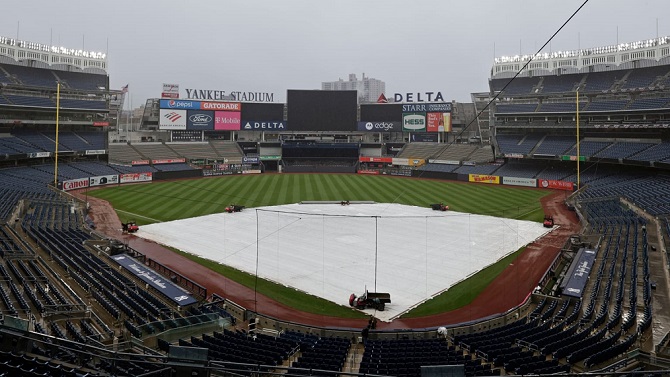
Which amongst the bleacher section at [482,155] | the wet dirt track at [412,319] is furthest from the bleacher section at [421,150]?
the wet dirt track at [412,319]

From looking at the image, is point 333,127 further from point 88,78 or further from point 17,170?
point 17,170

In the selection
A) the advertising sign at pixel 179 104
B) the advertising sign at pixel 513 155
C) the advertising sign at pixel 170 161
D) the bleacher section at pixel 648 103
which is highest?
the advertising sign at pixel 179 104

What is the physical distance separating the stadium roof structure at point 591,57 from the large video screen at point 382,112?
61.7 ft

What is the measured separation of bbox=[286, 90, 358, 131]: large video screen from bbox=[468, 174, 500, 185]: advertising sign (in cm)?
2587

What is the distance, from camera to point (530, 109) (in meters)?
72.5

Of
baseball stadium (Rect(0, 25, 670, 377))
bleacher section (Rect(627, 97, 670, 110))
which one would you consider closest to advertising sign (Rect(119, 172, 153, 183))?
baseball stadium (Rect(0, 25, 670, 377))

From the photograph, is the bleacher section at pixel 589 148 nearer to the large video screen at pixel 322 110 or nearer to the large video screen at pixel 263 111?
the large video screen at pixel 322 110

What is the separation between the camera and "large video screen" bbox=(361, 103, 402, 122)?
86875mm

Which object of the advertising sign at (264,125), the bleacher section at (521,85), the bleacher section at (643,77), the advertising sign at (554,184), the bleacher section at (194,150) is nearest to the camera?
the advertising sign at (554,184)

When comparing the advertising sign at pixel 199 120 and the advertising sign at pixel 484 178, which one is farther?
the advertising sign at pixel 199 120

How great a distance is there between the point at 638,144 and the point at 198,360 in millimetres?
65521

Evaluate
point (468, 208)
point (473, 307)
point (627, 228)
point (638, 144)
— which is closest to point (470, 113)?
point (638, 144)

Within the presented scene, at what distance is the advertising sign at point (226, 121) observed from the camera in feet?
278

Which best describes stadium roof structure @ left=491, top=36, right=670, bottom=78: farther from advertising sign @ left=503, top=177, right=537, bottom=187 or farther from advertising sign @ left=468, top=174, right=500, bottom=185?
advertising sign @ left=468, top=174, right=500, bottom=185
